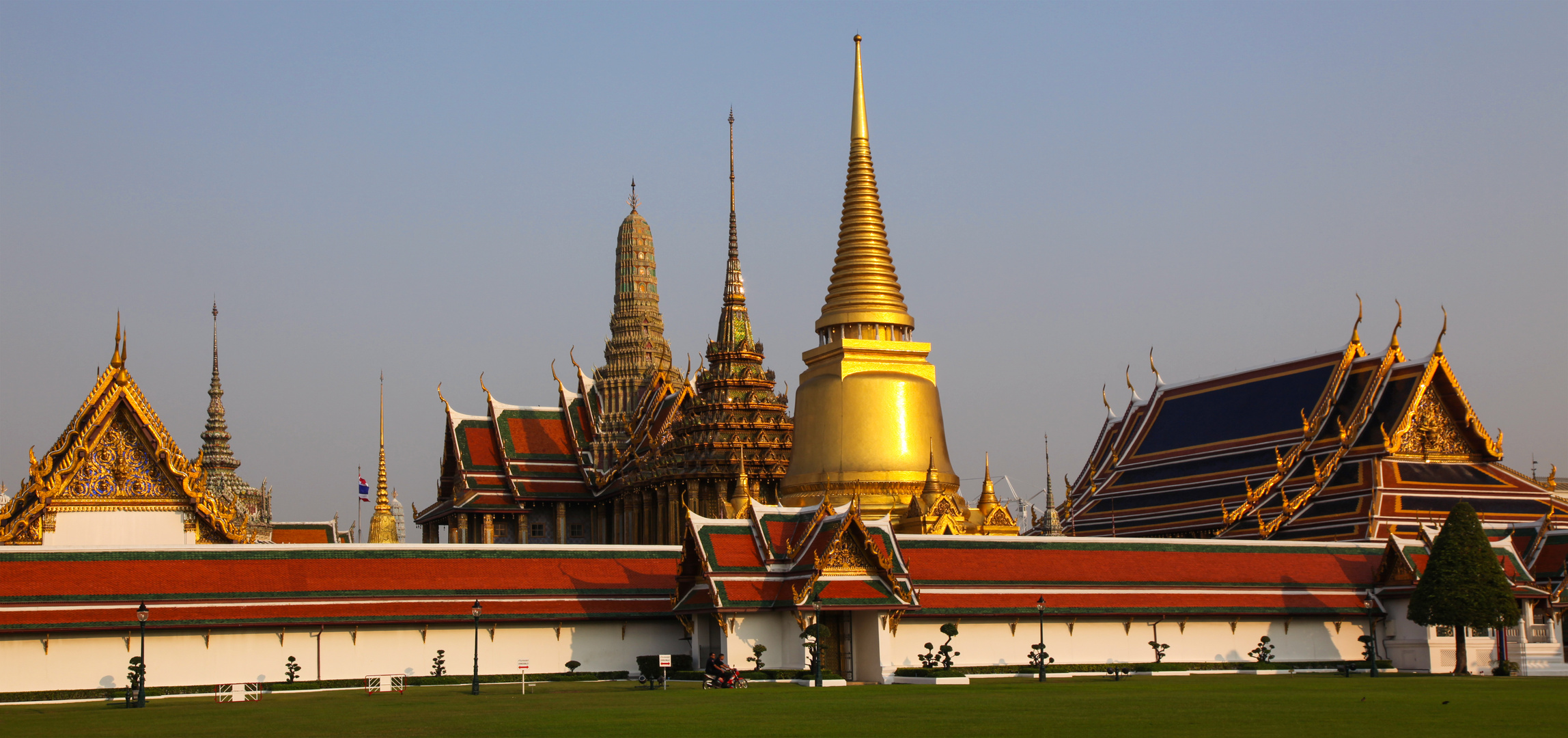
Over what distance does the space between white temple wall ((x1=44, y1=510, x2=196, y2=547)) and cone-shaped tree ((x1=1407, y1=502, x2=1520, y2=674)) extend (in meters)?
29.4

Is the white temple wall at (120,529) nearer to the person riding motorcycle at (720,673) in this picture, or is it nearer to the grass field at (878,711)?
the grass field at (878,711)

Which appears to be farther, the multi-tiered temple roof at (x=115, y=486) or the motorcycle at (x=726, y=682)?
the multi-tiered temple roof at (x=115, y=486)

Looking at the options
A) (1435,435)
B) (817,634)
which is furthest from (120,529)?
(1435,435)

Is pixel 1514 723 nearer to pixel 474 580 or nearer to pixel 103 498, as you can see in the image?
pixel 474 580

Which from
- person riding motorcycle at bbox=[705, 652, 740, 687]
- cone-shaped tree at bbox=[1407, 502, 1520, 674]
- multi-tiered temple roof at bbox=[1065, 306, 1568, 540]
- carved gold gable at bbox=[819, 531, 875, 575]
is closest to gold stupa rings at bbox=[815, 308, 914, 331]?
multi-tiered temple roof at bbox=[1065, 306, 1568, 540]

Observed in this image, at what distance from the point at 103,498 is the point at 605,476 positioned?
31.2 m

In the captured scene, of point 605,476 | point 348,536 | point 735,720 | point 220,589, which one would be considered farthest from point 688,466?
point 735,720

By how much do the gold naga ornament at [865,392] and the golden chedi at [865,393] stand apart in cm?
3

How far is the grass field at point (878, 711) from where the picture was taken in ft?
77.0

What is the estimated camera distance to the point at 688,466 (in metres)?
62.1

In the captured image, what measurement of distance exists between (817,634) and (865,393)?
18836mm

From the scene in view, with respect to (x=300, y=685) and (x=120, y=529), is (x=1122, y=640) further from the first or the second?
(x=120, y=529)

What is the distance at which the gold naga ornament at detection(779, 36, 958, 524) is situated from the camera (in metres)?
52.8

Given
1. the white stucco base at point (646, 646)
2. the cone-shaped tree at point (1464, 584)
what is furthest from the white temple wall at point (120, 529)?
the cone-shaped tree at point (1464, 584)
